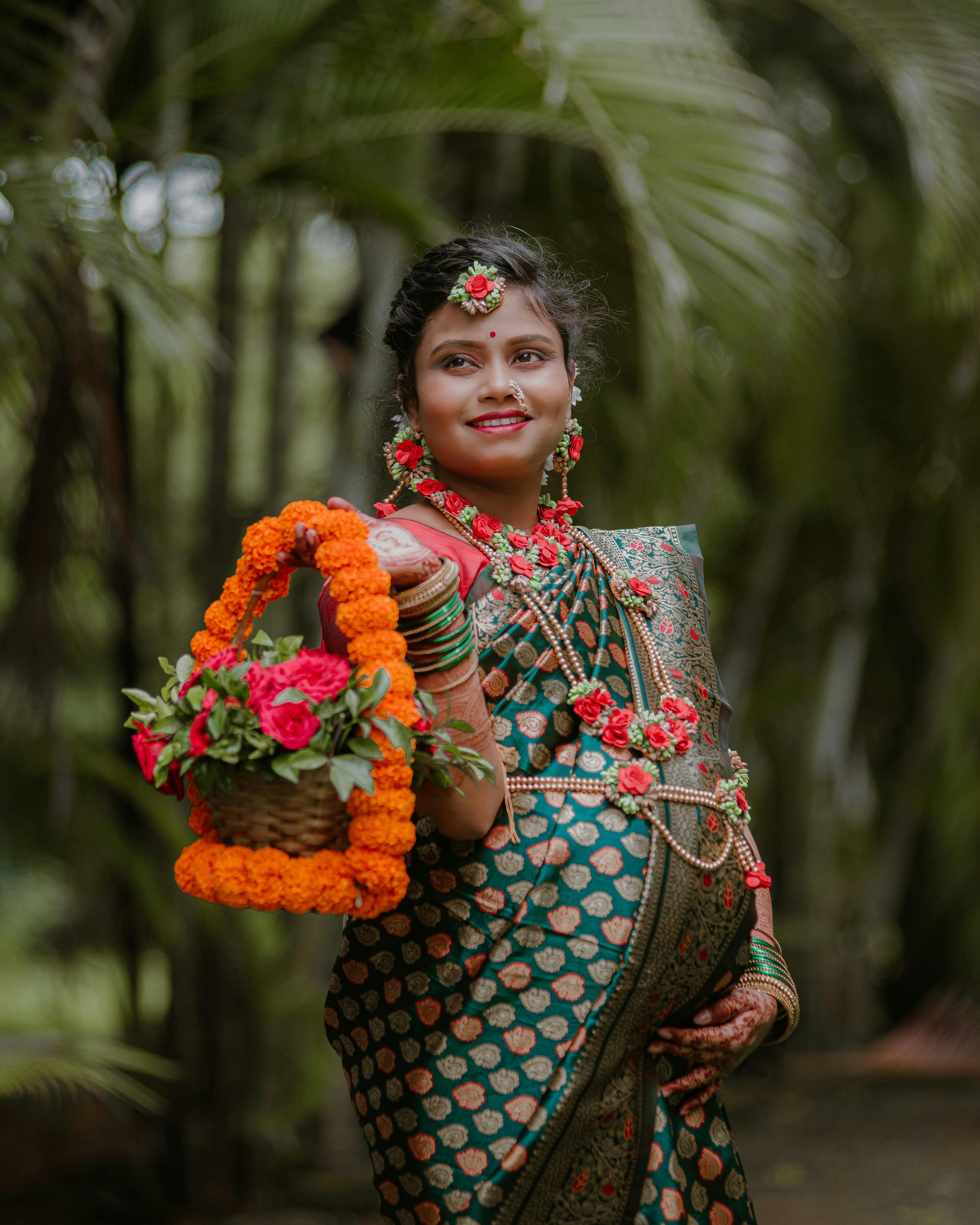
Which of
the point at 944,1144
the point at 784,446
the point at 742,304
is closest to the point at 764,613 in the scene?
the point at 784,446

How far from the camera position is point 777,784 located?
6.69 meters

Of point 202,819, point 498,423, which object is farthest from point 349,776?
point 498,423

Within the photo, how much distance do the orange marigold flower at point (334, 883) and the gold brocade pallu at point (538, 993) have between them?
0.25 meters

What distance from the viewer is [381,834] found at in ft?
4.34

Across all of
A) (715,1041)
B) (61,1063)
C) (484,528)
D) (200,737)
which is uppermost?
(484,528)

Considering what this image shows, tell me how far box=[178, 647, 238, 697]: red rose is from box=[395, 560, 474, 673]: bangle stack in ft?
0.64

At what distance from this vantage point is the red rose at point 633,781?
5.23ft

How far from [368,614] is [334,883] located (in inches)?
11.4

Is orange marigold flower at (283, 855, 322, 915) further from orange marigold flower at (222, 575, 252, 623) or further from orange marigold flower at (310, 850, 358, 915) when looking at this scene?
orange marigold flower at (222, 575, 252, 623)

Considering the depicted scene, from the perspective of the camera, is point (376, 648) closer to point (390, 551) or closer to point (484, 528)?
point (390, 551)

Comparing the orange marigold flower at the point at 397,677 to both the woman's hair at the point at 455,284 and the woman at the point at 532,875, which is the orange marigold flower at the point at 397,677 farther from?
the woman's hair at the point at 455,284

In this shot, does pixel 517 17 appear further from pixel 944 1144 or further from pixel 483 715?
pixel 944 1144

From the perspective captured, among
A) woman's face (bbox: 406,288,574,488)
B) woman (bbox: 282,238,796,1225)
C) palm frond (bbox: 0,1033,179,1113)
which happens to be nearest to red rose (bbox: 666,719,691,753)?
woman (bbox: 282,238,796,1225)

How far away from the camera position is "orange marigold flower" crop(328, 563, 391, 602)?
53.6 inches
